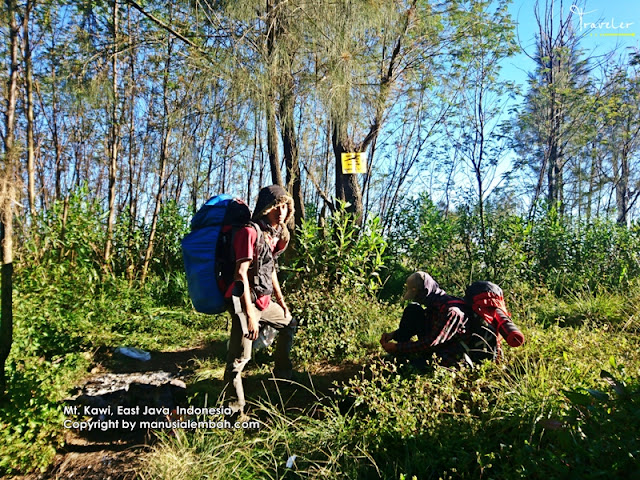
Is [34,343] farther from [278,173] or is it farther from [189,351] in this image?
[278,173]

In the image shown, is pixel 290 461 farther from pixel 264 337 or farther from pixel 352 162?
pixel 352 162

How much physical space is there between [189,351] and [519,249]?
4371 millimetres

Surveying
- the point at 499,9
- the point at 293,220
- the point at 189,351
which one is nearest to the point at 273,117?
the point at 293,220

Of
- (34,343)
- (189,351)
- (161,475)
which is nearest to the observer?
(161,475)

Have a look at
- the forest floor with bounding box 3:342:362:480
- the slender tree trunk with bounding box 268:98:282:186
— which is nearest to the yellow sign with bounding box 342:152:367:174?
the slender tree trunk with bounding box 268:98:282:186

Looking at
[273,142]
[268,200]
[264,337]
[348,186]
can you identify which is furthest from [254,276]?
[348,186]

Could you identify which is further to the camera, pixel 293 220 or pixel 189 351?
pixel 293 220

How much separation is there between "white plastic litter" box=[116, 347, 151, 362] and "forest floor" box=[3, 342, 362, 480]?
44 millimetres

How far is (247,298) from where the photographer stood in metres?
2.47

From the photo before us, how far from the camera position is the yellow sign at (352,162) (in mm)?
5246

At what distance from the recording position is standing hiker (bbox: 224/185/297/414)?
8.06ft

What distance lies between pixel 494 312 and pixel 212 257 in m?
1.96

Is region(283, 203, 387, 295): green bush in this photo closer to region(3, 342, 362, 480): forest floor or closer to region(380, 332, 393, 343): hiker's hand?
region(3, 342, 362, 480): forest floor

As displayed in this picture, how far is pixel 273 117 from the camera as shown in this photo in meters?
4.29
